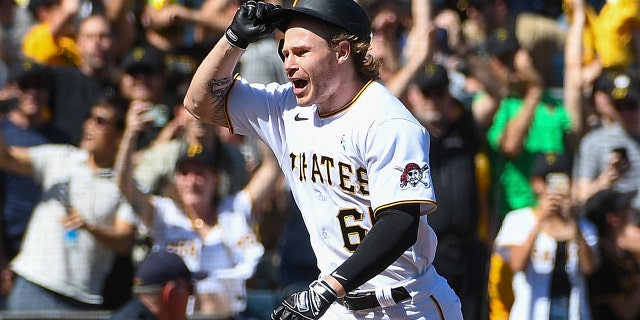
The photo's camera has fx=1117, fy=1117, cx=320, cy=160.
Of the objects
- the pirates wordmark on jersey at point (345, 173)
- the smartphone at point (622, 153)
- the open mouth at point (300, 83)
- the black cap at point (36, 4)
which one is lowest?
the smartphone at point (622, 153)

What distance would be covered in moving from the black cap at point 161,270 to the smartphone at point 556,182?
7.14 feet

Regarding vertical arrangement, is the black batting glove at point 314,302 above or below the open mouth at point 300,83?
below

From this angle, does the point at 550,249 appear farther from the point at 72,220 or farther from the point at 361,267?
the point at 361,267

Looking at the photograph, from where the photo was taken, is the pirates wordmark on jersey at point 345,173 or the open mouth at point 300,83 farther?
the open mouth at point 300,83

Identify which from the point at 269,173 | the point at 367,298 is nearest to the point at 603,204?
the point at 269,173

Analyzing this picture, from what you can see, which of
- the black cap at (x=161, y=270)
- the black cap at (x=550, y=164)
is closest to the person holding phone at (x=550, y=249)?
the black cap at (x=550, y=164)

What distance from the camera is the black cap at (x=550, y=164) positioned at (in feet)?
21.5

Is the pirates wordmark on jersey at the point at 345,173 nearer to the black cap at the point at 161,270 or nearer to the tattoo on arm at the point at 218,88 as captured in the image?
the tattoo on arm at the point at 218,88

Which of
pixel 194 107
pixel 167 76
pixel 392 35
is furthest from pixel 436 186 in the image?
pixel 194 107

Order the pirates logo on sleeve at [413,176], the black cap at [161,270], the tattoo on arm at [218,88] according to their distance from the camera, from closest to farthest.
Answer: the pirates logo on sleeve at [413,176] < the tattoo on arm at [218,88] < the black cap at [161,270]

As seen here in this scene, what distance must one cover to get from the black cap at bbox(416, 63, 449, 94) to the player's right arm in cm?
239

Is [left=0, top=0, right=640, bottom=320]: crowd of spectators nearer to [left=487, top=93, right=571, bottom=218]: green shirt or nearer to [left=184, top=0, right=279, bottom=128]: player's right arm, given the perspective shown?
[left=487, top=93, right=571, bottom=218]: green shirt

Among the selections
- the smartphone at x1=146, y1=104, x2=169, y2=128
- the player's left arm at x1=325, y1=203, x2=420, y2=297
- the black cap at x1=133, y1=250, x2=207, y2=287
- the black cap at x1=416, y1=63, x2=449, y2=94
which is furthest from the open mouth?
the smartphone at x1=146, y1=104, x2=169, y2=128

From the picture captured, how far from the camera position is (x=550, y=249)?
6492 mm
